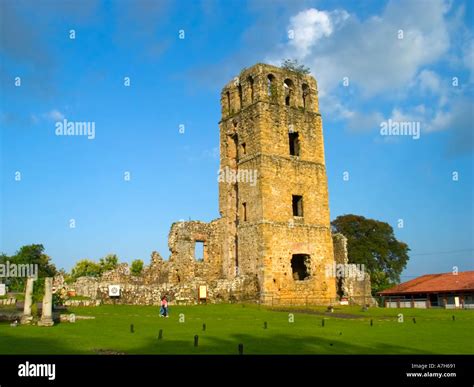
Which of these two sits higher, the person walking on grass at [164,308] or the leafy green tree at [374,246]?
the leafy green tree at [374,246]

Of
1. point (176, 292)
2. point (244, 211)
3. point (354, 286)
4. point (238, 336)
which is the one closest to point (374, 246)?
point (354, 286)

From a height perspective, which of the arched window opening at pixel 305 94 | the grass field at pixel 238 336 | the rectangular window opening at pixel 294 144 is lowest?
→ the grass field at pixel 238 336

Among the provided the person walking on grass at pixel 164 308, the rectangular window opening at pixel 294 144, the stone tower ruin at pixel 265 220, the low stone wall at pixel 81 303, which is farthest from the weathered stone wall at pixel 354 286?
the low stone wall at pixel 81 303

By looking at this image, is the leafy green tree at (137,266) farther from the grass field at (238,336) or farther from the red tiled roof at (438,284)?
the grass field at (238,336)

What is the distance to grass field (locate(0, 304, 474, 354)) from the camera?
11750 mm

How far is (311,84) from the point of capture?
112ft

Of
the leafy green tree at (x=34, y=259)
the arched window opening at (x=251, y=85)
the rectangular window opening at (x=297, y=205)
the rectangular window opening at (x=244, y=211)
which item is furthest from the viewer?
the leafy green tree at (x=34, y=259)

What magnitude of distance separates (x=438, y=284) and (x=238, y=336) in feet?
104

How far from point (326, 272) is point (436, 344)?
18592 mm

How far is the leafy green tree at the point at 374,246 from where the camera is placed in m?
56.4

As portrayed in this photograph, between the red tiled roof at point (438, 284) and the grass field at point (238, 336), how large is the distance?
19560mm

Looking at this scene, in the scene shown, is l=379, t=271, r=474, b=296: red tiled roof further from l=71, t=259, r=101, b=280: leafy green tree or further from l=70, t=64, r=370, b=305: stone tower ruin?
l=71, t=259, r=101, b=280: leafy green tree
